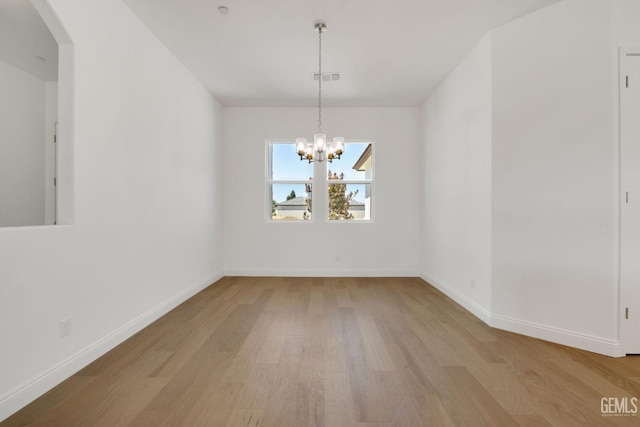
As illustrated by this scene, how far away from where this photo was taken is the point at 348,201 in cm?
557

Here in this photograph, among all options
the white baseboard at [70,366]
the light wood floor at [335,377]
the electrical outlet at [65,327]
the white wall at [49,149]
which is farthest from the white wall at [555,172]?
the white wall at [49,149]

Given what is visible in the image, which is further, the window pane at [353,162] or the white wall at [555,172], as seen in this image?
the window pane at [353,162]

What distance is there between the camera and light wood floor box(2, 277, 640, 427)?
1675 mm

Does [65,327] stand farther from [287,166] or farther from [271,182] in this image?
[287,166]

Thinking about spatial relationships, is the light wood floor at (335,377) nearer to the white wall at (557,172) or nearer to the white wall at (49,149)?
the white wall at (557,172)

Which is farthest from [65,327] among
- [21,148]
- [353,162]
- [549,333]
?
[353,162]

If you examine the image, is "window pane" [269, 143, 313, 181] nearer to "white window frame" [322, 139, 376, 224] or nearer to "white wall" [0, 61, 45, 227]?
"white window frame" [322, 139, 376, 224]

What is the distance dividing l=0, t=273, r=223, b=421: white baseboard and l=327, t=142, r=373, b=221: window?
3.13 m

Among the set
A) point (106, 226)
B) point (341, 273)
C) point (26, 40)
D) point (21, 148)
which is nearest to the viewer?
point (106, 226)

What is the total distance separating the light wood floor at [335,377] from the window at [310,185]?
247 centimetres

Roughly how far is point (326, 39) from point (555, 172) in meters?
2.49

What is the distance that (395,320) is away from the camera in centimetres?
321

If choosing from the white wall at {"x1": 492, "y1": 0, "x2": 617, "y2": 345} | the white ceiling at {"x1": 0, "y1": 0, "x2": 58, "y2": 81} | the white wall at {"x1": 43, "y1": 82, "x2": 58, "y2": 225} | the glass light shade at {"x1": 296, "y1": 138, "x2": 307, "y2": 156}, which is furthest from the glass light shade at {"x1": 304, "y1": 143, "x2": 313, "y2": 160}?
the white wall at {"x1": 43, "y1": 82, "x2": 58, "y2": 225}

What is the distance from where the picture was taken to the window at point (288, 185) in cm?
557
